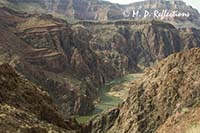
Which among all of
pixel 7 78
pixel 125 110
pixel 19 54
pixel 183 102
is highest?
pixel 7 78

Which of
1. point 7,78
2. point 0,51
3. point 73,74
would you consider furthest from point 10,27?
point 7,78

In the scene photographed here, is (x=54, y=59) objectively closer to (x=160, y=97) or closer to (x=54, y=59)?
(x=54, y=59)

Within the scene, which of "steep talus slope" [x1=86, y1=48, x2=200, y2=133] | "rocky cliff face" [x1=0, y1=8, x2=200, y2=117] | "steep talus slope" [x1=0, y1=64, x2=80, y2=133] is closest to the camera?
"steep talus slope" [x1=0, y1=64, x2=80, y2=133]

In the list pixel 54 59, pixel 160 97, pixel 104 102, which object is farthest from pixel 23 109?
pixel 54 59

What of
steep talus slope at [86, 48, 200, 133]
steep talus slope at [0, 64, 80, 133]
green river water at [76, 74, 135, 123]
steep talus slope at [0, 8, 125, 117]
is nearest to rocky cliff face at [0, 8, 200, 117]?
steep talus slope at [0, 8, 125, 117]

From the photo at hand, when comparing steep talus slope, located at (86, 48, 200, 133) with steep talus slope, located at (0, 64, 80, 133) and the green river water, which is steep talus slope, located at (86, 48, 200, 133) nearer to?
steep talus slope, located at (0, 64, 80, 133)

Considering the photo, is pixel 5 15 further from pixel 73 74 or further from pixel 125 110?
pixel 125 110
